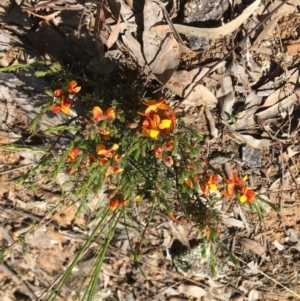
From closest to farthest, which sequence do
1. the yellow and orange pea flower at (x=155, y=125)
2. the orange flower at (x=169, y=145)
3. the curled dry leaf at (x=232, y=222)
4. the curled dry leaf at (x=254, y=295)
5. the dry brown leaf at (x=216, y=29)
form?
the yellow and orange pea flower at (x=155, y=125) → the orange flower at (x=169, y=145) → the dry brown leaf at (x=216, y=29) → the curled dry leaf at (x=232, y=222) → the curled dry leaf at (x=254, y=295)

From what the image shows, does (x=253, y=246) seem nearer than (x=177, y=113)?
No

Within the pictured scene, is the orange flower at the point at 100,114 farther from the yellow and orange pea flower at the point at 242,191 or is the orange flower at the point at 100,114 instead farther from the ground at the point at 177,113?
the yellow and orange pea flower at the point at 242,191

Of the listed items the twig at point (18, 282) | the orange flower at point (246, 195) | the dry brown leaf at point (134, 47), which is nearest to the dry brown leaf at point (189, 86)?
the dry brown leaf at point (134, 47)

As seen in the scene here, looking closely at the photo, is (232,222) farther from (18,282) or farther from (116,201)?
(18,282)

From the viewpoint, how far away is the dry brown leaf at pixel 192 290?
11.3ft

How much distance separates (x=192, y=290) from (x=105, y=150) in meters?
1.60

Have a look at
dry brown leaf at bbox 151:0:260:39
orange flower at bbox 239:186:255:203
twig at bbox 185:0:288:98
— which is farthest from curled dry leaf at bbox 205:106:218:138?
orange flower at bbox 239:186:255:203

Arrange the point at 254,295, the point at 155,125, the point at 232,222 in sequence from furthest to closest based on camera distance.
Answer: the point at 254,295 < the point at 232,222 < the point at 155,125

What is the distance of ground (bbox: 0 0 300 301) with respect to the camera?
2.80 metres

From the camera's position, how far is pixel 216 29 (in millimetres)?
2746

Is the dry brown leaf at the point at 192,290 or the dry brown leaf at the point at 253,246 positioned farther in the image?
the dry brown leaf at the point at 192,290

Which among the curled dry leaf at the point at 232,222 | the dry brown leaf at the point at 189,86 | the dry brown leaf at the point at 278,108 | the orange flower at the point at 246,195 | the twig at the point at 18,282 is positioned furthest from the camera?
the twig at the point at 18,282

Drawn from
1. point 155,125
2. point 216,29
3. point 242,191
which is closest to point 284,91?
point 216,29

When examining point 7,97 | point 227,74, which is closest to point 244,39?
point 227,74
